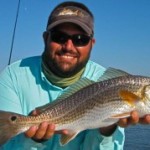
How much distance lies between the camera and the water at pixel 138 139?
18.0 m

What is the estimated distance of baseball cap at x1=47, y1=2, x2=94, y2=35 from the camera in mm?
6012

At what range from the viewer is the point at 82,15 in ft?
20.3

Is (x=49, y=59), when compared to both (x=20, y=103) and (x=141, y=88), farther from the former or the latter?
(x=141, y=88)

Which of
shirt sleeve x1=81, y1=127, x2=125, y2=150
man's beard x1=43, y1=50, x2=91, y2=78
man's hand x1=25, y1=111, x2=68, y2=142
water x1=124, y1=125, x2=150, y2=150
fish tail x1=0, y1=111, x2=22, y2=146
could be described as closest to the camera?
fish tail x1=0, y1=111, x2=22, y2=146

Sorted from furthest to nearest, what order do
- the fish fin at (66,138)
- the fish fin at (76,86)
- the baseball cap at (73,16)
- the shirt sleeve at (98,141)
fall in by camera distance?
the baseball cap at (73,16), the shirt sleeve at (98,141), the fish fin at (76,86), the fish fin at (66,138)

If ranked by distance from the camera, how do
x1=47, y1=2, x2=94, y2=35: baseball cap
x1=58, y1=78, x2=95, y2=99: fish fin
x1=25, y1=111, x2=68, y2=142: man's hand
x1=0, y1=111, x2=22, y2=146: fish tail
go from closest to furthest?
1. x1=0, y1=111, x2=22, y2=146: fish tail
2. x1=25, y1=111, x2=68, y2=142: man's hand
3. x1=58, y1=78, x2=95, y2=99: fish fin
4. x1=47, y1=2, x2=94, y2=35: baseball cap

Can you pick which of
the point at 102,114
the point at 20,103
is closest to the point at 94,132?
the point at 102,114

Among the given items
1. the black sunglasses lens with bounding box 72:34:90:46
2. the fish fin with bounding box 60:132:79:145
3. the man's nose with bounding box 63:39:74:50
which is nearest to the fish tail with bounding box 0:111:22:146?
the fish fin with bounding box 60:132:79:145

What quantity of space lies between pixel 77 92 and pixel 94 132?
71 centimetres

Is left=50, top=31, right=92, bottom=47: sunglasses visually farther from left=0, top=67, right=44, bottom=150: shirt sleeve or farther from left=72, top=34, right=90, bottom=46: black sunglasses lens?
left=0, top=67, right=44, bottom=150: shirt sleeve

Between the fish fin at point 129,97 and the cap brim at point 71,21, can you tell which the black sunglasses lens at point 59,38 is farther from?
the fish fin at point 129,97

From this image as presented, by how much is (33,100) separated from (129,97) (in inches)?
53.4

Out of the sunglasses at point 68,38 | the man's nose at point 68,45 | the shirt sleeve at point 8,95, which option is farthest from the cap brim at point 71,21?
the shirt sleeve at point 8,95

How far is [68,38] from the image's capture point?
5.85 metres
